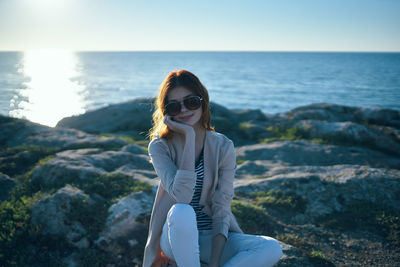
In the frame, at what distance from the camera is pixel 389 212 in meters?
5.42

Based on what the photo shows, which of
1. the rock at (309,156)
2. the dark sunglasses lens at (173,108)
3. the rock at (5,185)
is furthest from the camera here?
the rock at (309,156)

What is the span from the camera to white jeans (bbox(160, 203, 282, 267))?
2621 mm

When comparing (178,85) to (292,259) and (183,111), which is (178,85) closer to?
(183,111)

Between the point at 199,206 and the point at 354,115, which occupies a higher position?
the point at 199,206

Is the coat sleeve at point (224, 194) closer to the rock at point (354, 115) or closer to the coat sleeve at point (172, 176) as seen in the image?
the coat sleeve at point (172, 176)

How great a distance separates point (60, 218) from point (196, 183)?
2808 mm

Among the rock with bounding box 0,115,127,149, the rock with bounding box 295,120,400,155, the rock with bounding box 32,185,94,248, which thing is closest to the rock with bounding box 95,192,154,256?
the rock with bounding box 32,185,94,248

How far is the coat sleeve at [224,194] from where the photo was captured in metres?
3.16

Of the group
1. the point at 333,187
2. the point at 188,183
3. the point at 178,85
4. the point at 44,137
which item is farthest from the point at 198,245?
the point at 44,137

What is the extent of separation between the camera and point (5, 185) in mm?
6395

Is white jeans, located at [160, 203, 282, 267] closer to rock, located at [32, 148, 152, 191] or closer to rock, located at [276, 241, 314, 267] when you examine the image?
rock, located at [276, 241, 314, 267]

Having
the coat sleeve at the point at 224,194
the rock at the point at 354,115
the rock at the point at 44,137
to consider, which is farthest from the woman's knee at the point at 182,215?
the rock at the point at 354,115

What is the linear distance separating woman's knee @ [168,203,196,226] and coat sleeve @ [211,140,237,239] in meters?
0.59

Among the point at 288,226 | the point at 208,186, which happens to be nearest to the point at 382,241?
the point at 288,226
